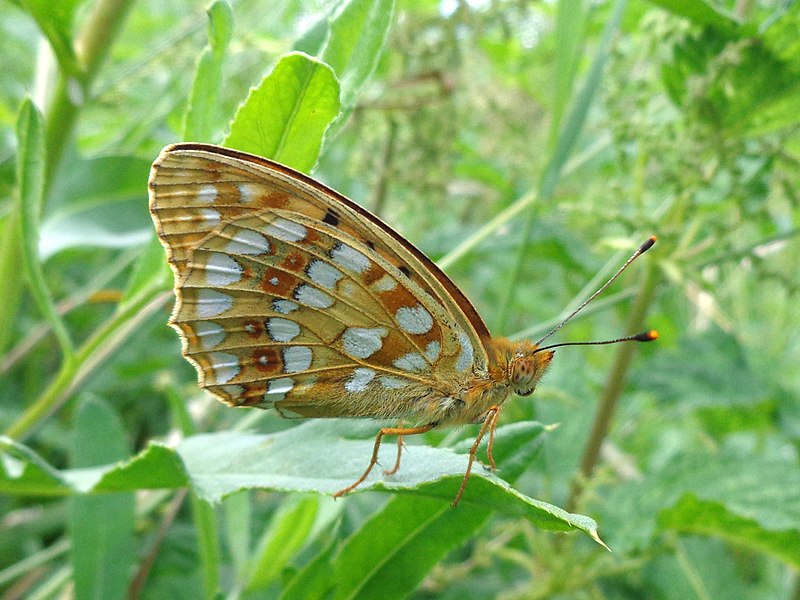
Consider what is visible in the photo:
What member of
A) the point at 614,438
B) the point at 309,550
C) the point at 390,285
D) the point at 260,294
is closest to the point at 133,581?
the point at 309,550

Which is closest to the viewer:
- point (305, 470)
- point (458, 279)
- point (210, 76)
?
point (305, 470)

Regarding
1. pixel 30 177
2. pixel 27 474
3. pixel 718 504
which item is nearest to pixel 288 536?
pixel 27 474

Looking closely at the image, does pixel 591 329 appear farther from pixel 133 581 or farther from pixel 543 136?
pixel 133 581

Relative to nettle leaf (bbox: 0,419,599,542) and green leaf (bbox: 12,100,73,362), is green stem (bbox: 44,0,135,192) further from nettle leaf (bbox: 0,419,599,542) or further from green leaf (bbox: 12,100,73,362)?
nettle leaf (bbox: 0,419,599,542)

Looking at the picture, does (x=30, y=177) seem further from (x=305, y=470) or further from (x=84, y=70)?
(x=305, y=470)

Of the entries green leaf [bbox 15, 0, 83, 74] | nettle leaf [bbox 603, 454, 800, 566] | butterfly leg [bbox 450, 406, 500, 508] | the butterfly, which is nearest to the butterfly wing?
the butterfly

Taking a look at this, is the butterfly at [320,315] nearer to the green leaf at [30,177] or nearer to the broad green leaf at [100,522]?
the green leaf at [30,177]
